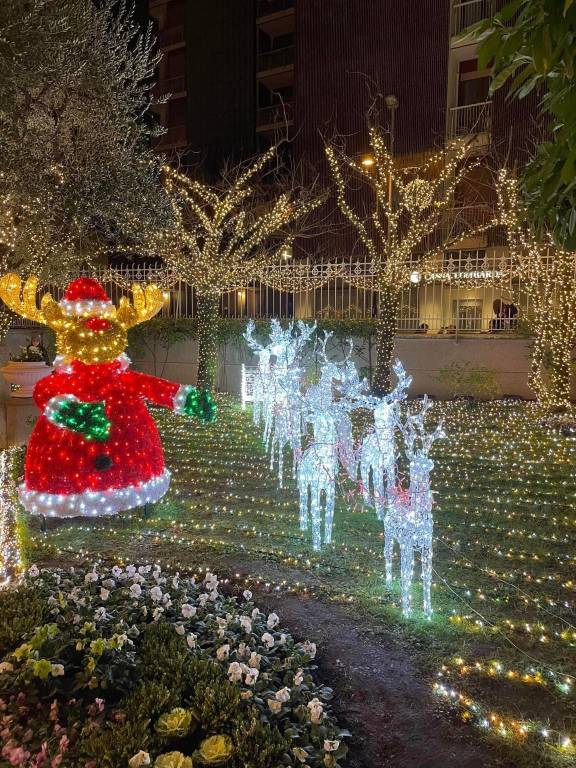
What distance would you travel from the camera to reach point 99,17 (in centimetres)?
916

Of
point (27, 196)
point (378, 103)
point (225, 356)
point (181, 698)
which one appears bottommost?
point (181, 698)

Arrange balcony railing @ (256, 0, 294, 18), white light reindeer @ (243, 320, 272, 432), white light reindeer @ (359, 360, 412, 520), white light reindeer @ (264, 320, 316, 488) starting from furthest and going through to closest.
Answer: balcony railing @ (256, 0, 294, 18) → white light reindeer @ (243, 320, 272, 432) → white light reindeer @ (264, 320, 316, 488) → white light reindeer @ (359, 360, 412, 520)

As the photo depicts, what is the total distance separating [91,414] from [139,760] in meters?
3.00

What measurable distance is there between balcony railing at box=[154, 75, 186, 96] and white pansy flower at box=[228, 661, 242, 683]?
1121 inches

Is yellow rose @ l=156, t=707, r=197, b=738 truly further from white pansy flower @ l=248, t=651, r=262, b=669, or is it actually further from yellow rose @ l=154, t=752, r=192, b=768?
white pansy flower @ l=248, t=651, r=262, b=669

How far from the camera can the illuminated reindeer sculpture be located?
17.0ft

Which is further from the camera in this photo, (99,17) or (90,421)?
(99,17)

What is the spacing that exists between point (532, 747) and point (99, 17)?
10.5 metres

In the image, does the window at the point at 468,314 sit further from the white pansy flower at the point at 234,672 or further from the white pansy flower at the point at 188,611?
the white pansy flower at the point at 234,672

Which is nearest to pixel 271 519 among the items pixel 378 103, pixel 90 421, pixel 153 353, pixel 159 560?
pixel 159 560

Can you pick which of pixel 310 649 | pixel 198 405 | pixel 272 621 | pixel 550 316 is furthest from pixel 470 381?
pixel 310 649

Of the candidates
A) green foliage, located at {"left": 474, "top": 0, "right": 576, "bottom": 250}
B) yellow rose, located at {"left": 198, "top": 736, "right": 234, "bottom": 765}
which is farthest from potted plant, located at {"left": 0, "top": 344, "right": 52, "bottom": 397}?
green foliage, located at {"left": 474, "top": 0, "right": 576, "bottom": 250}

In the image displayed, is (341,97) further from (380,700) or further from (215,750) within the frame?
(215,750)

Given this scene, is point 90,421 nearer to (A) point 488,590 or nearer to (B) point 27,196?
(A) point 488,590
